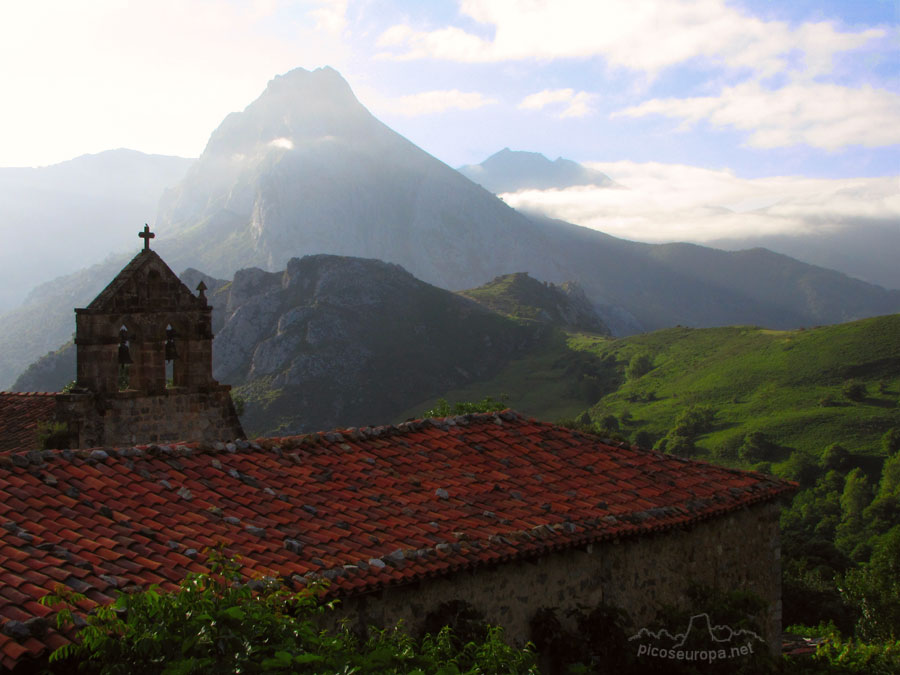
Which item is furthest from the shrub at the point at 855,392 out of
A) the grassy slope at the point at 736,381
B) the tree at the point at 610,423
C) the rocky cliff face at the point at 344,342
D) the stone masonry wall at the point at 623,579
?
the stone masonry wall at the point at 623,579

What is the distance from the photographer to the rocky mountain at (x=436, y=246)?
159375 millimetres

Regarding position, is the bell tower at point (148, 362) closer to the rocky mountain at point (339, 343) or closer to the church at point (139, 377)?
the church at point (139, 377)

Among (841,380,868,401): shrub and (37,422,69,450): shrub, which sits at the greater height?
(37,422,69,450): shrub

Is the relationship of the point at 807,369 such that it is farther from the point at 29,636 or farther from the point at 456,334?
the point at 29,636

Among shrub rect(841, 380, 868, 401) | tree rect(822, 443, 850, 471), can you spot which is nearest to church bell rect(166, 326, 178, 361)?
tree rect(822, 443, 850, 471)

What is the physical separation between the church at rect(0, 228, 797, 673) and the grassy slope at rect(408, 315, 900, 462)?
50.7 m

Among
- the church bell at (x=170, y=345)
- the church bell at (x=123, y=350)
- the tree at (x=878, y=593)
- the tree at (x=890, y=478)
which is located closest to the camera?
the church bell at (x=123, y=350)

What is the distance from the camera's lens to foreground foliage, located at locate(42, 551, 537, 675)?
4.58 metres

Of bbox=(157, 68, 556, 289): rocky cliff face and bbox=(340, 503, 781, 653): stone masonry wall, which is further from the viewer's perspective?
bbox=(157, 68, 556, 289): rocky cliff face

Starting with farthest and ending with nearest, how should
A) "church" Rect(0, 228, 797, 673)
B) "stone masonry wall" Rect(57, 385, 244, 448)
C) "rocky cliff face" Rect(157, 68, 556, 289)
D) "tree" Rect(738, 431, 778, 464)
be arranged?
"rocky cliff face" Rect(157, 68, 556, 289) < "tree" Rect(738, 431, 778, 464) < "stone masonry wall" Rect(57, 385, 244, 448) < "church" Rect(0, 228, 797, 673)

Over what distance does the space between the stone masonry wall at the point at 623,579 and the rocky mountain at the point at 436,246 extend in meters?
134

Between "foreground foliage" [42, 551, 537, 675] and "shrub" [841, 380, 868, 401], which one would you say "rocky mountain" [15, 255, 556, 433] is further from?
"foreground foliage" [42, 551, 537, 675]

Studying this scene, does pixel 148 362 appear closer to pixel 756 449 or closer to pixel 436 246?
pixel 756 449

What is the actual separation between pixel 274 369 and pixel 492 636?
Result: 276 feet
